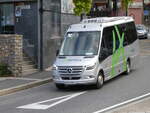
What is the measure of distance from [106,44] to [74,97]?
336 centimetres

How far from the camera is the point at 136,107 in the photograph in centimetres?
1143

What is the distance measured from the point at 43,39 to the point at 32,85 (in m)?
5.11

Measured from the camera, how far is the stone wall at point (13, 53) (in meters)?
19.8

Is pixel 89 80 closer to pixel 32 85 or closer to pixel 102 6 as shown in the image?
pixel 32 85

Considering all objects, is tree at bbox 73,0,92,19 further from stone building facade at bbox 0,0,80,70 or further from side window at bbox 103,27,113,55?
side window at bbox 103,27,113,55

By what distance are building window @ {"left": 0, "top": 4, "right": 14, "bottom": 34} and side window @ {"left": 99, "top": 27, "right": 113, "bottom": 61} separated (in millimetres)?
7321

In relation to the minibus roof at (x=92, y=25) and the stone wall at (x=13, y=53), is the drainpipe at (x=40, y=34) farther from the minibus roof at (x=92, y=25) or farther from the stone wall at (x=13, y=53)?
the minibus roof at (x=92, y=25)

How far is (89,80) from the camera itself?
597 inches

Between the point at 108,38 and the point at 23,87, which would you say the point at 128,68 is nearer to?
the point at 108,38

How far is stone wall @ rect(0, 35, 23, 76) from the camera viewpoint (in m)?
19.8

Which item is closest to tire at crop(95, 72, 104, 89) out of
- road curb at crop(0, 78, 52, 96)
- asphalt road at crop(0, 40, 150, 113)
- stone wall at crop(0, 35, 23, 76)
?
asphalt road at crop(0, 40, 150, 113)

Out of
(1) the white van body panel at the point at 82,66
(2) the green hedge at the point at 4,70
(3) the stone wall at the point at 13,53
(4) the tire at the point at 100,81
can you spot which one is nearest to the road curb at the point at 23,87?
(1) the white van body panel at the point at 82,66

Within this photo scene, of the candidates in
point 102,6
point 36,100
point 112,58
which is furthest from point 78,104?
point 102,6

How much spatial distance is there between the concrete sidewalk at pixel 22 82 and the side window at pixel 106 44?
311 centimetres
